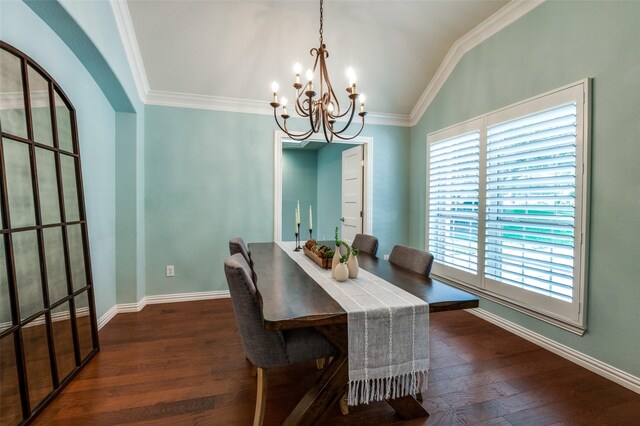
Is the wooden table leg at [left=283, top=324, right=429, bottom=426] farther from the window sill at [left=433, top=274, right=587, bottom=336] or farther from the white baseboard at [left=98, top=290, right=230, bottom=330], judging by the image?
the white baseboard at [left=98, top=290, right=230, bottom=330]

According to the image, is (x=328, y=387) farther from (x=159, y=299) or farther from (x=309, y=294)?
(x=159, y=299)

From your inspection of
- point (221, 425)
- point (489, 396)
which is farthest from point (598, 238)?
point (221, 425)

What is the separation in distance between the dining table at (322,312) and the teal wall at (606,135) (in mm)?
1265

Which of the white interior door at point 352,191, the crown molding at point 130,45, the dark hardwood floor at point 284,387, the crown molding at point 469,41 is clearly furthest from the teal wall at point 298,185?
the dark hardwood floor at point 284,387

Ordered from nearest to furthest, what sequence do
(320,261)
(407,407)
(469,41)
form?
(407,407), (320,261), (469,41)

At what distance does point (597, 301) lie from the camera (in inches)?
80.7

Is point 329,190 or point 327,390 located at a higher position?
point 329,190

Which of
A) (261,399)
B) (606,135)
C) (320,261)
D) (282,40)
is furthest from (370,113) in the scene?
(261,399)

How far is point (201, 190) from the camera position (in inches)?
136

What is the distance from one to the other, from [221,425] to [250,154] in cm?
275

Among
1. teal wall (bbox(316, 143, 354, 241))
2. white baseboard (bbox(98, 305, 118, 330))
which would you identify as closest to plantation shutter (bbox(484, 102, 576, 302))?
teal wall (bbox(316, 143, 354, 241))

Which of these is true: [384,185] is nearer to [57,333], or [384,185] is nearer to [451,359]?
[451,359]

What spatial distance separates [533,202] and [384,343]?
1.88 meters

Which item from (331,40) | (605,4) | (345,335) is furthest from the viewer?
(331,40)
